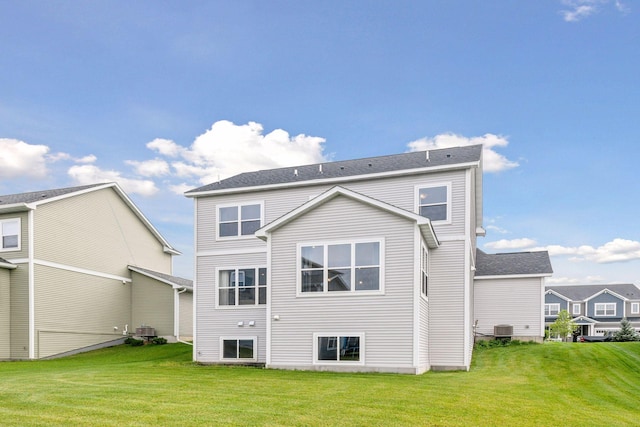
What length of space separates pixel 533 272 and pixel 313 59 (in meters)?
13.3

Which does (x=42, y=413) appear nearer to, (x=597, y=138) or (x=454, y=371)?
(x=454, y=371)

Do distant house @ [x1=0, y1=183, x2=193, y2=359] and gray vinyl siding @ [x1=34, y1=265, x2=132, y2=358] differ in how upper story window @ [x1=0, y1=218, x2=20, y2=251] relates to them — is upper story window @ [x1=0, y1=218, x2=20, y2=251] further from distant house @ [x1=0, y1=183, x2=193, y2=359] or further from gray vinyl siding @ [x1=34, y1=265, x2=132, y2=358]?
gray vinyl siding @ [x1=34, y1=265, x2=132, y2=358]

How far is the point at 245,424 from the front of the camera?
7715mm

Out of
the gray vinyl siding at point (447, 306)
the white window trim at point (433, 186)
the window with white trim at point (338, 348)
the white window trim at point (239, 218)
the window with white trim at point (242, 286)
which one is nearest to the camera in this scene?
the window with white trim at point (338, 348)

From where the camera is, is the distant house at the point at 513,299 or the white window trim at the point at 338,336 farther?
the distant house at the point at 513,299

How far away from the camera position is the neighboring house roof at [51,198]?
73.5ft

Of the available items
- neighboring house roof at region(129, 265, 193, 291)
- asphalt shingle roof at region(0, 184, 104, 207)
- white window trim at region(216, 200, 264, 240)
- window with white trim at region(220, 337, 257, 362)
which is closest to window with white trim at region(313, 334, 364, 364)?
window with white trim at region(220, 337, 257, 362)

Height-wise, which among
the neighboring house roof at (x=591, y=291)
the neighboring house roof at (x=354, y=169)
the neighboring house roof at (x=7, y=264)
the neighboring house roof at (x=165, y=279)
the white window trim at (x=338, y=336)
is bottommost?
the neighboring house roof at (x=591, y=291)

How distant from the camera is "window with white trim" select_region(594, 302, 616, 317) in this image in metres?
58.9

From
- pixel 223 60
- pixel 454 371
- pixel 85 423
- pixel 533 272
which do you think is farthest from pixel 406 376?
pixel 223 60

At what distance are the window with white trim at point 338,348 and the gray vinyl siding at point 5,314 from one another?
1490 cm

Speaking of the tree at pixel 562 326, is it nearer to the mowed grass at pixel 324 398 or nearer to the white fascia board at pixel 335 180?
the mowed grass at pixel 324 398

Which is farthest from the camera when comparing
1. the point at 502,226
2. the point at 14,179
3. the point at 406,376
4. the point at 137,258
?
the point at 14,179

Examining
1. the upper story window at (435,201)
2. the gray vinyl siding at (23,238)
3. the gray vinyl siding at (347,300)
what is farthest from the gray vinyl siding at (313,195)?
the gray vinyl siding at (23,238)
